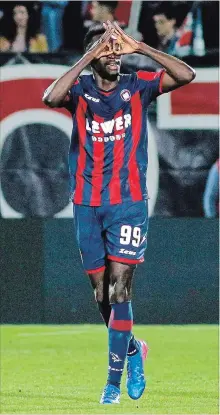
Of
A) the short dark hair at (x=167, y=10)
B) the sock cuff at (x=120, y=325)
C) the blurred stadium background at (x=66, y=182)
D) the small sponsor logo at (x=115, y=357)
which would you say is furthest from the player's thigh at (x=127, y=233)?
the short dark hair at (x=167, y=10)

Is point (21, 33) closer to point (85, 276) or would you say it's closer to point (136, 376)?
point (85, 276)

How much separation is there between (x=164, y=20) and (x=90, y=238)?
5.73 m

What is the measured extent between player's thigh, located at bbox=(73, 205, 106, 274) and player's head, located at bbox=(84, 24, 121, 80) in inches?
32.2

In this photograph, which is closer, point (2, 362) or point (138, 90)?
point (138, 90)

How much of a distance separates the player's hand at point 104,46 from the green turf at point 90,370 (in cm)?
203

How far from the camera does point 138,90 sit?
7.67m

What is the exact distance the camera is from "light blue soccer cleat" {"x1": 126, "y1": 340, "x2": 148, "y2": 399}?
751 centimetres

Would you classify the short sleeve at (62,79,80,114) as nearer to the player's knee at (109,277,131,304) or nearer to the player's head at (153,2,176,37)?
the player's knee at (109,277,131,304)

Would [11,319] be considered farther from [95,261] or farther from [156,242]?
[95,261]

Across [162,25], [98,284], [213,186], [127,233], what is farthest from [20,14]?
[127,233]

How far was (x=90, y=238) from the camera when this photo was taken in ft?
25.2

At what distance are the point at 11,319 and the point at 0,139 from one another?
1902mm

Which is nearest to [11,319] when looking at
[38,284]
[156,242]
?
[38,284]

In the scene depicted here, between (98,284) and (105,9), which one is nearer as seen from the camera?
(98,284)
